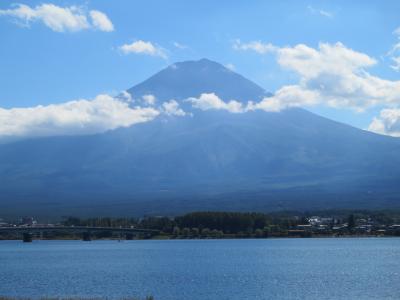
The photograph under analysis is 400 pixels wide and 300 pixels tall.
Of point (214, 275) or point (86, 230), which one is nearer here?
point (214, 275)

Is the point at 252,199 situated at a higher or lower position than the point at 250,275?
higher

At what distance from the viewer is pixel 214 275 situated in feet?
166

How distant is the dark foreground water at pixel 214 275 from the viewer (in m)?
40.8

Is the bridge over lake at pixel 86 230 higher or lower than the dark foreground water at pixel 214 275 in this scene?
higher

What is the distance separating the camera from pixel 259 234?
103562mm

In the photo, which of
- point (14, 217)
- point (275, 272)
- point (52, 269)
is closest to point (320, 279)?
point (275, 272)

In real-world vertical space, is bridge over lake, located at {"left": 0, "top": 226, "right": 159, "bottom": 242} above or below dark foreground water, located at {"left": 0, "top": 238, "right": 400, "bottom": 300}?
above

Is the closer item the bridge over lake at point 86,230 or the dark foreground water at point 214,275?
the dark foreground water at point 214,275

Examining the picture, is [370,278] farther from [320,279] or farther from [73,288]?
[73,288]

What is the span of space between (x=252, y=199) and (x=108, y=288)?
148 m

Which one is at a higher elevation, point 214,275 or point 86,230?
point 86,230

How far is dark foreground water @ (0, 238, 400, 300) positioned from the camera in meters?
40.8

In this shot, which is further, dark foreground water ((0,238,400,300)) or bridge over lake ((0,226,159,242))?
bridge over lake ((0,226,159,242))

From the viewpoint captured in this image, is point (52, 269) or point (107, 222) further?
point (107, 222)
